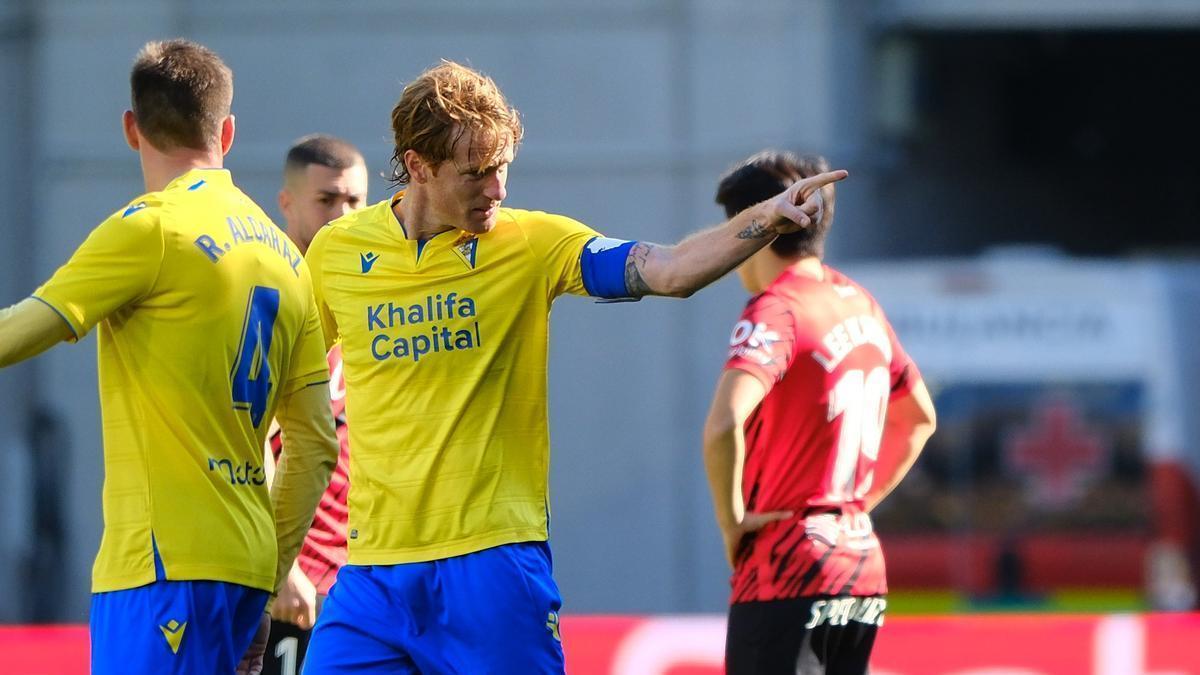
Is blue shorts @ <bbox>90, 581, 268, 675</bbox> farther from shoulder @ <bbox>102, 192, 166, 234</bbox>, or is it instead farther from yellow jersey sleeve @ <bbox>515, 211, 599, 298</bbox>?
yellow jersey sleeve @ <bbox>515, 211, 599, 298</bbox>

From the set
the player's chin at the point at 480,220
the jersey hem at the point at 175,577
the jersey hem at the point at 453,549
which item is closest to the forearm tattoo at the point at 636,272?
the player's chin at the point at 480,220

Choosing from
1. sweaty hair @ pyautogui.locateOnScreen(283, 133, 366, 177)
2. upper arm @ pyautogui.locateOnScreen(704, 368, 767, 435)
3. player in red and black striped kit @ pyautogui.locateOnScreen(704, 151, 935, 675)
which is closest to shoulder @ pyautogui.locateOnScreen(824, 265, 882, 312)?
player in red and black striped kit @ pyautogui.locateOnScreen(704, 151, 935, 675)

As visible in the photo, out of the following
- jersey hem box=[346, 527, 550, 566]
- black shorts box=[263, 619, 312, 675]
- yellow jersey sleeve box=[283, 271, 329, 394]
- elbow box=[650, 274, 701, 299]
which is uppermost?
elbow box=[650, 274, 701, 299]

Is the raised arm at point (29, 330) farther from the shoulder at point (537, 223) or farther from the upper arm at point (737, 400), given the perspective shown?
the upper arm at point (737, 400)

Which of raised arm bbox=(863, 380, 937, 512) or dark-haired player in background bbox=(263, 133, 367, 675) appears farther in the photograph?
raised arm bbox=(863, 380, 937, 512)

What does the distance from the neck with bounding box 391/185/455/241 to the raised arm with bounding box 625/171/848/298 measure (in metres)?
0.52

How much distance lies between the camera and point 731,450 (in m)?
4.72

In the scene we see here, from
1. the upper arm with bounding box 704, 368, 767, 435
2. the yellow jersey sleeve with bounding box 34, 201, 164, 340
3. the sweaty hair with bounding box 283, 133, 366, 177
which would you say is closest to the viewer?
the yellow jersey sleeve with bounding box 34, 201, 164, 340

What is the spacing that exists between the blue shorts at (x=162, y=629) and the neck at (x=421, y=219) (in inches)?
35.5

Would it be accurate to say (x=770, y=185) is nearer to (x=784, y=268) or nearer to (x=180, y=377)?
(x=784, y=268)

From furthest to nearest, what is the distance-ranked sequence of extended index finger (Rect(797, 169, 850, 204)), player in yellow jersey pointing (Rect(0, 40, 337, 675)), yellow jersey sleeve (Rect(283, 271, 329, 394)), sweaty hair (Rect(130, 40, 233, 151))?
yellow jersey sleeve (Rect(283, 271, 329, 394))
sweaty hair (Rect(130, 40, 233, 151))
player in yellow jersey pointing (Rect(0, 40, 337, 675))
extended index finger (Rect(797, 169, 850, 204))

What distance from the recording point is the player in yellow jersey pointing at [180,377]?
3797 millimetres

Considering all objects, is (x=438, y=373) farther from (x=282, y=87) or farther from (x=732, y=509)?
(x=282, y=87)

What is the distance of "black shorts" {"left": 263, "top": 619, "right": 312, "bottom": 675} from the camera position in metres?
4.95
